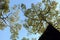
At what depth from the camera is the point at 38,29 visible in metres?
18.4

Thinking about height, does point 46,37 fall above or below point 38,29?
below

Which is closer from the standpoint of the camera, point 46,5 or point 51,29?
point 51,29

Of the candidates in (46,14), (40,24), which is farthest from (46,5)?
(40,24)

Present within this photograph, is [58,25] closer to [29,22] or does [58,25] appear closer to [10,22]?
[29,22]

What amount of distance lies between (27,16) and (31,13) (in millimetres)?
520

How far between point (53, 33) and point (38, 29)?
11.9 m

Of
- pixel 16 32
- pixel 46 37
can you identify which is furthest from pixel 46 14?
pixel 46 37

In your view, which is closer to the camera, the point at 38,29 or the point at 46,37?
the point at 46,37

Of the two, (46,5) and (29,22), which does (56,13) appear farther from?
(29,22)

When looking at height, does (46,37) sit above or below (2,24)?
below

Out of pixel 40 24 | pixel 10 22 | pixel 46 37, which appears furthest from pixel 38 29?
pixel 46 37

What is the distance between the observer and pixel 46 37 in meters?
6.58

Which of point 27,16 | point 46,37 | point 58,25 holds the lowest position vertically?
point 46,37

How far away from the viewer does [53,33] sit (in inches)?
255
